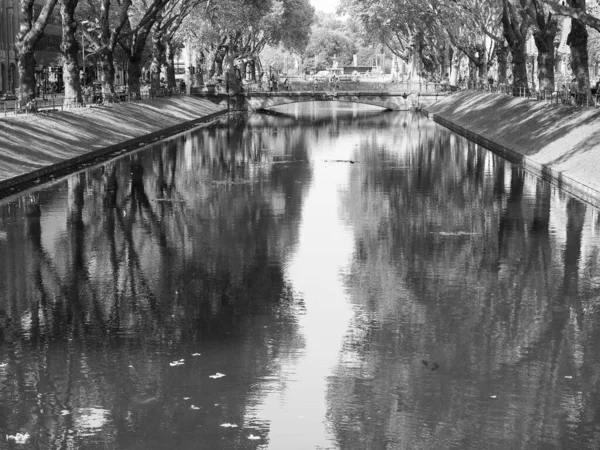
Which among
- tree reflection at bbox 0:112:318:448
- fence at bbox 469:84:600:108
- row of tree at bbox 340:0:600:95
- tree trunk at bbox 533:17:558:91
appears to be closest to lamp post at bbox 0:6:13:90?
row of tree at bbox 340:0:600:95

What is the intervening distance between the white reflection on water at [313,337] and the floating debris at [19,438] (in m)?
2.34

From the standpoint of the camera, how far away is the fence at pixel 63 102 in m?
47.3

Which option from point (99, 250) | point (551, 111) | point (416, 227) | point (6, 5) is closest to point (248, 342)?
point (99, 250)

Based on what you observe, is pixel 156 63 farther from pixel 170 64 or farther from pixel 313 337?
pixel 313 337

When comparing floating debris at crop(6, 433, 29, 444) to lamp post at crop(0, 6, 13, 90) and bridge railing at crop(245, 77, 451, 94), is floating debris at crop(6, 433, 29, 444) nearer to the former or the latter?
bridge railing at crop(245, 77, 451, 94)

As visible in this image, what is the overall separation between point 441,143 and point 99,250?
34661 mm

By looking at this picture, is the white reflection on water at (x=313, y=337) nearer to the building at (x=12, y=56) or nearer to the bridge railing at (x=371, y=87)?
the bridge railing at (x=371, y=87)

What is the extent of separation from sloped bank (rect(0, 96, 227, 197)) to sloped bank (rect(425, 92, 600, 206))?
15888 millimetres

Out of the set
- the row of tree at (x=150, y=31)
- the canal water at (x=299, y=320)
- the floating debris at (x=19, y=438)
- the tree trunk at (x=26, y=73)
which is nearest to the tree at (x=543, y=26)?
the canal water at (x=299, y=320)

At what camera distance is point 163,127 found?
63.3 metres

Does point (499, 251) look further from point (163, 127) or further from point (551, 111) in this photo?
point (163, 127)

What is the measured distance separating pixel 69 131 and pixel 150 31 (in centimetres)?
4107

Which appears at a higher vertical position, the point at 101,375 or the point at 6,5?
the point at 6,5

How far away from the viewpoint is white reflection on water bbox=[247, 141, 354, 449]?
38.6 feet
